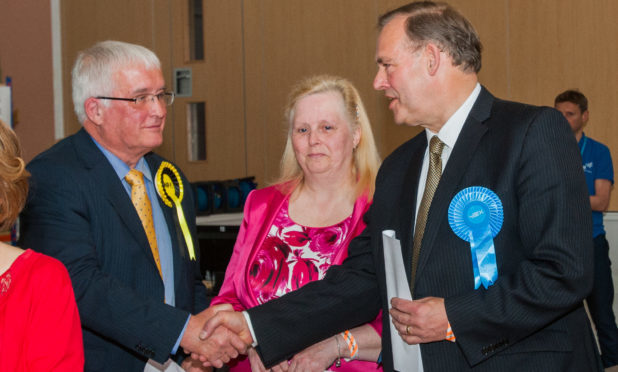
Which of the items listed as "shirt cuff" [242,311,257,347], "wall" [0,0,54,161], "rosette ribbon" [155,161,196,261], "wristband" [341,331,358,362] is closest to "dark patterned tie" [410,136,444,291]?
"wristband" [341,331,358,362]

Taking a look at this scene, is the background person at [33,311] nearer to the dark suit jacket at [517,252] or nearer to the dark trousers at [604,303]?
the dark suit jacket at [517,252]

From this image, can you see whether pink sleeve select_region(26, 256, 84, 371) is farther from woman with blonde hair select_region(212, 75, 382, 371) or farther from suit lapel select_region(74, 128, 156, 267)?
woman with blonde hair select_region(212, 75, 382, 371)

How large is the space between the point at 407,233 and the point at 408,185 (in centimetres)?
15

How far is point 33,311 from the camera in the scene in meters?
1.42

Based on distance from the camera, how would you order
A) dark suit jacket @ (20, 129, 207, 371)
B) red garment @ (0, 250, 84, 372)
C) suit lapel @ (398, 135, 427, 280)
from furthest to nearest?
1. dark suit jacket @ (20, 129, 207, 371)
2. suit lapel @ (398, 135, 427, 280)
3. red garment @ (0, 250, 84, 372)

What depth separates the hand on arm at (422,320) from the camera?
5.30ft

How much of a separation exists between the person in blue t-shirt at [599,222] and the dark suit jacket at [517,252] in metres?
3.27

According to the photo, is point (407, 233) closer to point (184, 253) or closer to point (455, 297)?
point (455, 297)

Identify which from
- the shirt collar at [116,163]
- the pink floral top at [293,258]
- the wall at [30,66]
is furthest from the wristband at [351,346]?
the wall at [30,66]

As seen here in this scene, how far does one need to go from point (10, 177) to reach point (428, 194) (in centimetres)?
99

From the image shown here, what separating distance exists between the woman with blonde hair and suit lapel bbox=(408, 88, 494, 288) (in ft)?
2.03

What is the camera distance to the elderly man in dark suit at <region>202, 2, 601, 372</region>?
1541 millimetres

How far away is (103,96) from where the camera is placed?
7.40 ft

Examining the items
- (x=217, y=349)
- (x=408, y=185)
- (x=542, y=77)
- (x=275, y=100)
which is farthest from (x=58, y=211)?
(x=275, y=100)
